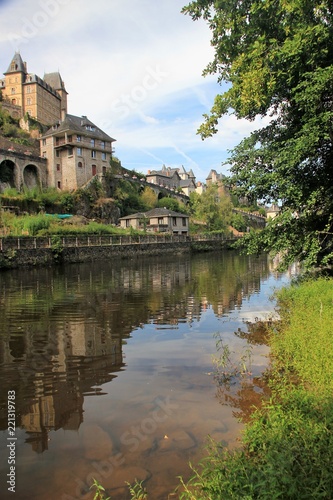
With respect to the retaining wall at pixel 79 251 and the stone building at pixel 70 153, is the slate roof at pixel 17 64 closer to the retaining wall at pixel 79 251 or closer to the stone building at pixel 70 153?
the stone building at pixel 70 153

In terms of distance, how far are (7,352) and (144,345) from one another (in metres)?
→ 3.76

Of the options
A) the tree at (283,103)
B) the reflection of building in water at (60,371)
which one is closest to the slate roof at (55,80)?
the tree at (283,103)

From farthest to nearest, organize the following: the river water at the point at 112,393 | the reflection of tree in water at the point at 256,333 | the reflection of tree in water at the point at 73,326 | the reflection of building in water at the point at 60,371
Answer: the reflection of tree in water at the point at 256,333, the reflection of tree in water at the point at 73,326, the reflection of building in water at the point at 60,371, the river water at the point at 112,393

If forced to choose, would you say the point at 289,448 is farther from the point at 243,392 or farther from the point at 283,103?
the point at 283,103

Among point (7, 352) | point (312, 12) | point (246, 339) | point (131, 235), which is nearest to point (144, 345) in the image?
point (246, 339)

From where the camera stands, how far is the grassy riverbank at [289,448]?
10.8 feet

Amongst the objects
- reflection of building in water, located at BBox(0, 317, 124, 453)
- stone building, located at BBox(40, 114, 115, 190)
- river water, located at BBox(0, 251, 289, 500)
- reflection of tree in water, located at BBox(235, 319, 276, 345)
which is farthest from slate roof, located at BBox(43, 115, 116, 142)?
reflection of tree in water, located at BBox(235, 319, 276, 345)

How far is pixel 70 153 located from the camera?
204 ft

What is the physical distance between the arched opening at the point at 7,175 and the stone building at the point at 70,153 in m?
7.15

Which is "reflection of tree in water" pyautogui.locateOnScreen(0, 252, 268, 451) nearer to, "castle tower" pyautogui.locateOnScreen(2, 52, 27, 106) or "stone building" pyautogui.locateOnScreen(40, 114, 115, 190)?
"stone building" pyautogui.locateOnScreen(40, 114, 115, 190)

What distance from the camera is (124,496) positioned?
13.7 ft

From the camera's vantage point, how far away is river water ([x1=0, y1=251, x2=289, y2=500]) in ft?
15.3

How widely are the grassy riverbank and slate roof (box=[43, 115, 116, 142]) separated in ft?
203

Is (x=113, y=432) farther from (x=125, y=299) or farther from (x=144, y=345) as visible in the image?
(x=125, y=299)
